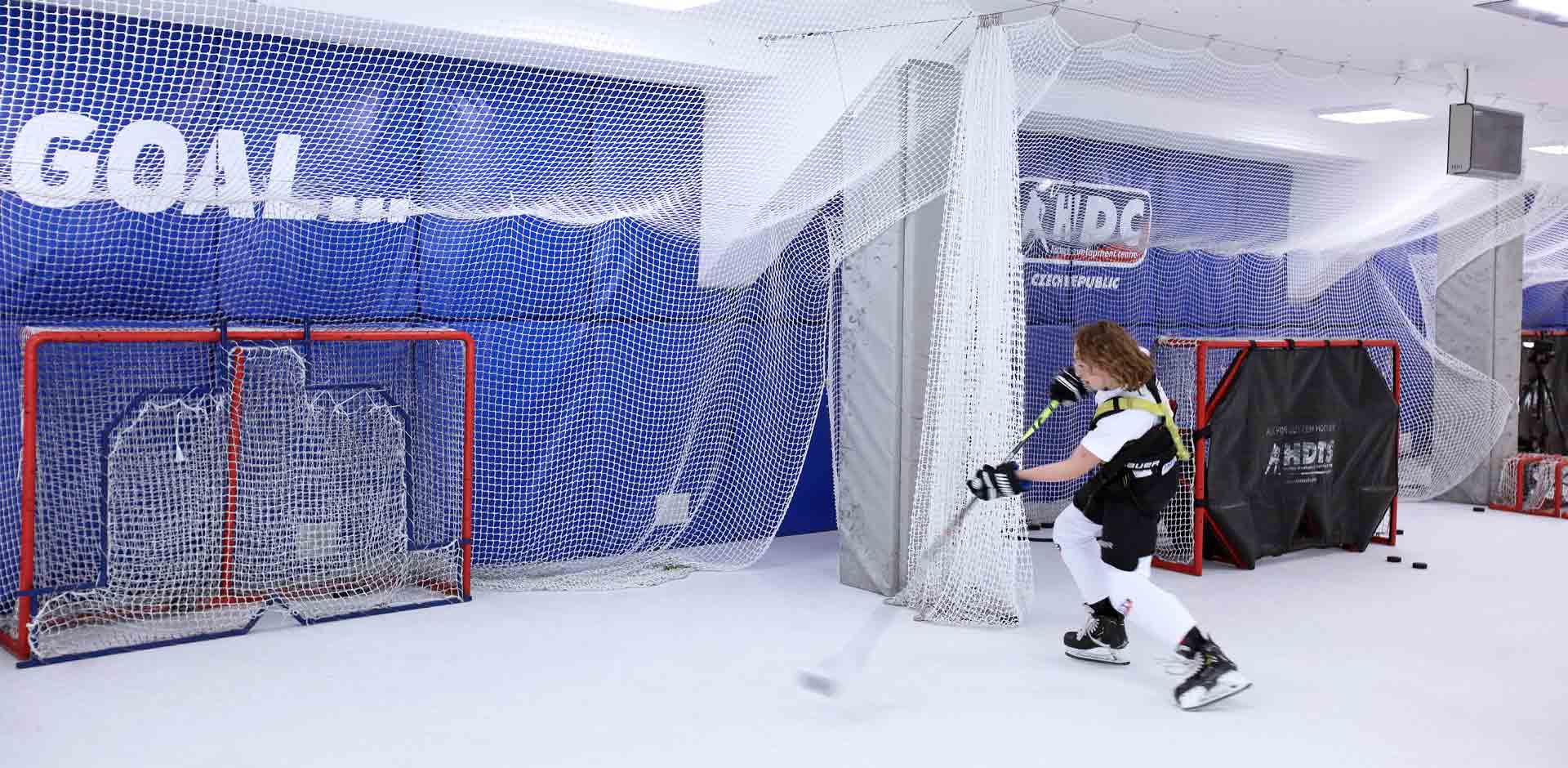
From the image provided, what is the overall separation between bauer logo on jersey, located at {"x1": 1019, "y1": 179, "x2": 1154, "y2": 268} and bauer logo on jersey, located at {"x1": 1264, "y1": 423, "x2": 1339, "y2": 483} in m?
2.01

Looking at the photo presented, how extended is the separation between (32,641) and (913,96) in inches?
159

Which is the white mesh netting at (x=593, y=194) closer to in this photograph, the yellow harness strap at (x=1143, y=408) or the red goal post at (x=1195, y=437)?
the yellow harness strap at (x=1143, y=408)

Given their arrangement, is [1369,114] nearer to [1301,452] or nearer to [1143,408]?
[1301,452]

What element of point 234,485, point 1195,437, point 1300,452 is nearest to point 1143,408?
point 1195,437

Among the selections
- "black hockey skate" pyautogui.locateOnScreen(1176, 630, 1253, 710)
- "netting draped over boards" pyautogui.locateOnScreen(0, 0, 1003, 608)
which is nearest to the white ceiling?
"netting draped over boards" pyautogui.locateOnScreen(0, 0, 1003, 608)

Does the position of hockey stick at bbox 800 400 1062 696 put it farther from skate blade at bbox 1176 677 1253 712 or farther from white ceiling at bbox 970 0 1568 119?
white ceiling at bbox 970 0 1568 119

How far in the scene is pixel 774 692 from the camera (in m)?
4.46

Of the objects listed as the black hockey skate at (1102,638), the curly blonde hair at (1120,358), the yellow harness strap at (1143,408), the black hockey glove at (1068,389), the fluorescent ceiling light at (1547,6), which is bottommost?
the black hockey skate at (1102,638)

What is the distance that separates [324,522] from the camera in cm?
566

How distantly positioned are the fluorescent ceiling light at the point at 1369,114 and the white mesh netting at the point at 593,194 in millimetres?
124

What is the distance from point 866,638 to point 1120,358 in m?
1.53

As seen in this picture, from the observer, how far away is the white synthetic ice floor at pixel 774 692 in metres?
3.89

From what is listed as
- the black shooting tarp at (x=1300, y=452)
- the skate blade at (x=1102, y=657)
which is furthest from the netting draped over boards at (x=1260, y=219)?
the skate blade at (x=1102, y=657)

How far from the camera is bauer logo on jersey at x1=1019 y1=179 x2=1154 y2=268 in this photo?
26.9 ft
